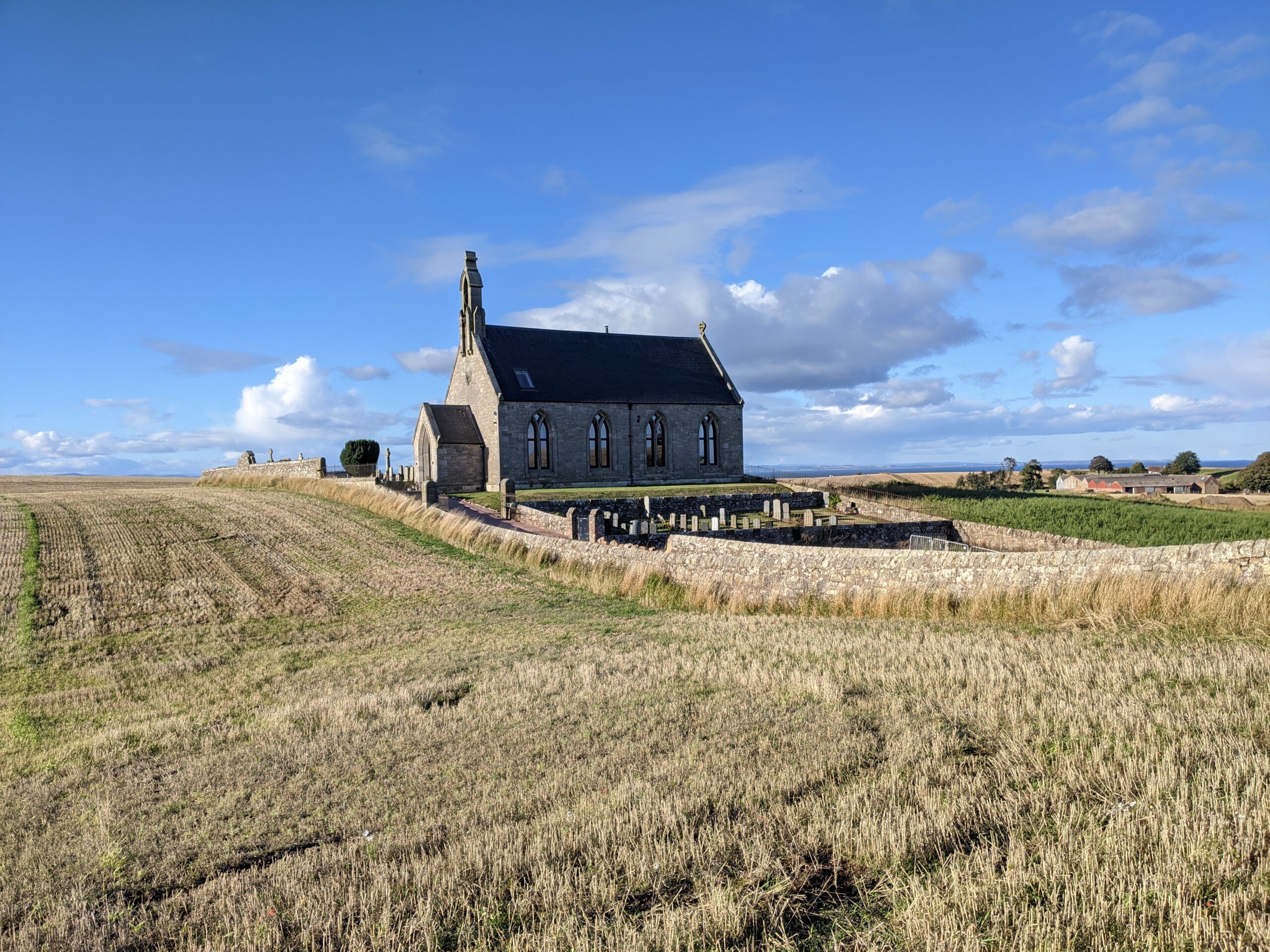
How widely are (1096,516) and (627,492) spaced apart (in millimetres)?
19284

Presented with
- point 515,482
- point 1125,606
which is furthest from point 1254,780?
point 515,482

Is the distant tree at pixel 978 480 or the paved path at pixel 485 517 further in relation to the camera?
the distant tree at pixel 978 480

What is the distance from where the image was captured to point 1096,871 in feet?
14.1

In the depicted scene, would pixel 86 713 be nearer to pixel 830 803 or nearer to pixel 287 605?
pixel 287 605

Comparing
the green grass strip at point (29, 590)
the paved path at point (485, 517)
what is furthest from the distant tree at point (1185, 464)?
the green grass strip at point (29, 590)

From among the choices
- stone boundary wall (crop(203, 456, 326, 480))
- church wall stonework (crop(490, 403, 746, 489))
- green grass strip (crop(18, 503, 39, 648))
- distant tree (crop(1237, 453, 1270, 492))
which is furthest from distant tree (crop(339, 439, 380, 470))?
distant tree (crop(1237, 453, 1270, 492))

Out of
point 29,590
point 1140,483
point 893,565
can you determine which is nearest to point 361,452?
point 29,590

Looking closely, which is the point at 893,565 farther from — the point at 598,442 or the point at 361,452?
the point at 361,452

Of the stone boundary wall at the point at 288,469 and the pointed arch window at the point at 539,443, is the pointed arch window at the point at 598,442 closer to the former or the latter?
the pointed arch window at the point at 539,443

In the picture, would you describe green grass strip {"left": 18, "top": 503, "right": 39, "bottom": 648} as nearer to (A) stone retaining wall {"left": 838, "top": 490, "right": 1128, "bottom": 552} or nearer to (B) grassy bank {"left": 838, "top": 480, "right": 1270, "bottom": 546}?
(A) stone retaining wall {"left": 838, "top": 490, "right": 1128, "bottom": 552}

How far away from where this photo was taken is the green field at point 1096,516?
2495 centimetres

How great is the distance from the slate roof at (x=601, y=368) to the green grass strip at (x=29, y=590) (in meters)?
19.8

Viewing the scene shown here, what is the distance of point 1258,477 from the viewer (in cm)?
4116

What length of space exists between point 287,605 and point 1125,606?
15.7 m
